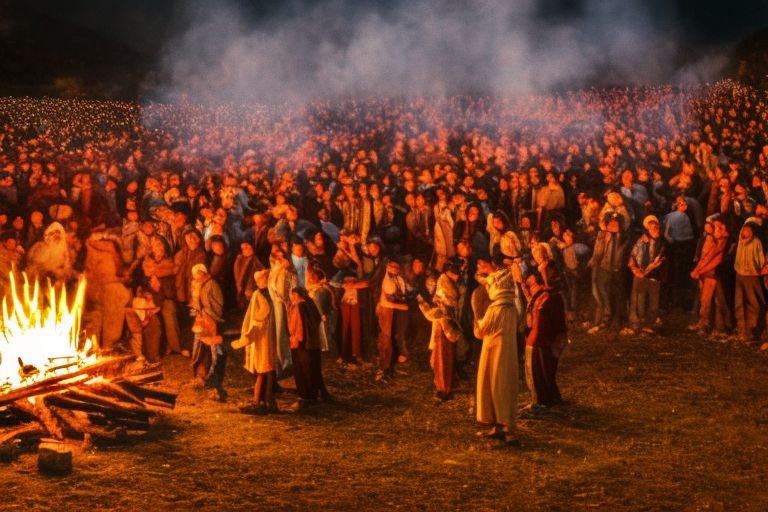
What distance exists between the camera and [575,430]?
31.5ft

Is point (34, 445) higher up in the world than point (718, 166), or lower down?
lower down

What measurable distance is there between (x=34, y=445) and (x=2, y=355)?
58.4 inches

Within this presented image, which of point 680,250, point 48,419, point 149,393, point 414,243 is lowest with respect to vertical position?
point 48,419

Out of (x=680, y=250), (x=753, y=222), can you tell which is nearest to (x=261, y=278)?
(x=753, y=222)

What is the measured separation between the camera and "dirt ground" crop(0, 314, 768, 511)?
7570 mm

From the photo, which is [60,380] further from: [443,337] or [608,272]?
[608,272]

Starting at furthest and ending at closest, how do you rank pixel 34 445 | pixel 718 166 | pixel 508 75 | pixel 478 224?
pixel 508 75, pixel 718 166, pixel 478 224, pixel 34 445

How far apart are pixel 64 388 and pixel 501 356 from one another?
480 centimetres

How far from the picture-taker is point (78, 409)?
9469 millimetres

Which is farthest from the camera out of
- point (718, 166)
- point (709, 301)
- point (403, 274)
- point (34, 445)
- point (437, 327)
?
point (718, 166)

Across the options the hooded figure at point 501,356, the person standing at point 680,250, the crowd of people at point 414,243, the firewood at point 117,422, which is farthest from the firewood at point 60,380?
the person standing at point 680,250

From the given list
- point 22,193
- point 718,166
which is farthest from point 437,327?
point 22,193

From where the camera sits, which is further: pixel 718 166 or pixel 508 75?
pixel 508 75

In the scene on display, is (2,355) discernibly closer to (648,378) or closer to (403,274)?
(403,274)
